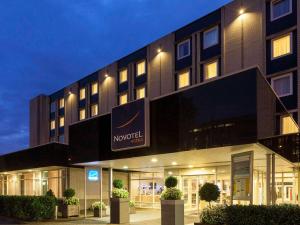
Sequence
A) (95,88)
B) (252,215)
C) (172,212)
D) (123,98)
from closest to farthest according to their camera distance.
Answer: (252,215) → (172,212) → (123,98) → (95,88)

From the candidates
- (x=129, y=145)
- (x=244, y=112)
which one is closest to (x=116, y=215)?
(x=129, y=145)

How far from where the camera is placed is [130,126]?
20.8 m

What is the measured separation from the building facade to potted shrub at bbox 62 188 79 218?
5.01 feet

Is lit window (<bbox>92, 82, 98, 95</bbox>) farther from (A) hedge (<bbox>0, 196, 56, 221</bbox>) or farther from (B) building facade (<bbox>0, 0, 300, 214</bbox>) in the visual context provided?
(A) hedge (<bbox>0, 196, 56, 221</bbox>)

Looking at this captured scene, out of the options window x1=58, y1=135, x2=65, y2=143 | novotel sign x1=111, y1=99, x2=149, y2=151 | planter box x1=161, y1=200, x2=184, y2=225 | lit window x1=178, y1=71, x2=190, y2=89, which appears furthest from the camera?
window x1=58, y1=135, x2=65, y2=143

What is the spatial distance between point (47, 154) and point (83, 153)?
306 inches

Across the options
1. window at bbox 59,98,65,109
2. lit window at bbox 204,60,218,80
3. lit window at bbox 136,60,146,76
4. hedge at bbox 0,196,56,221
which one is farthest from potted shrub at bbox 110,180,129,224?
window at bbox 59,98,65,109

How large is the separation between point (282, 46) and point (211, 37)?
6.93 m

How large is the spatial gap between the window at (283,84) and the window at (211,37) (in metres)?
6.62

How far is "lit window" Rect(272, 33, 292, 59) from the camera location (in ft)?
99.8

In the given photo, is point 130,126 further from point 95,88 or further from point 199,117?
point 95,88

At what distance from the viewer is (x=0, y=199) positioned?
1211 inches

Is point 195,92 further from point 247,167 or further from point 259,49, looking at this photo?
point 259,49

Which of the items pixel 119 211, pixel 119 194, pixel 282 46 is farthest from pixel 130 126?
pixel 282 46
